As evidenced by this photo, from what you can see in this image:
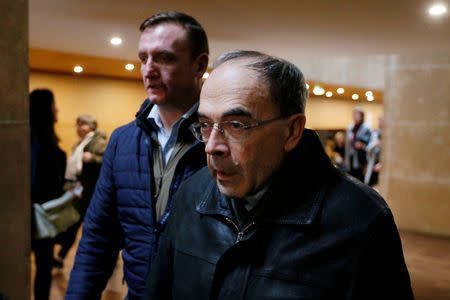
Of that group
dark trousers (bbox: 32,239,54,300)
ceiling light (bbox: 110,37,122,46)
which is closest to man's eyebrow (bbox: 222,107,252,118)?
dark trousers (bbox: 32,239,54,300)

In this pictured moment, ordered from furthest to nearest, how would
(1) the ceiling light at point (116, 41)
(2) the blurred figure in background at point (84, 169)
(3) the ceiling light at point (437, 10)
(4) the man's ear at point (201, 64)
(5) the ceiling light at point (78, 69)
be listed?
(5) the ceiling light at point (78, 69) < (1) the ceiling light at point (116, 41) < (2) the blurred figure in background at point (84, 169) < (3) the ceiling light at point (437, 10) < (4) the man's ear at point (201, 64)

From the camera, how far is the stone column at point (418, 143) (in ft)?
22.1

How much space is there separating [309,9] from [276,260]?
3.42m

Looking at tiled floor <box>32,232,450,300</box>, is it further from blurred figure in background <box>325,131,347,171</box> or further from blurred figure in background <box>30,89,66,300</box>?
blurred figure in background <box>325,131,347,171</box>

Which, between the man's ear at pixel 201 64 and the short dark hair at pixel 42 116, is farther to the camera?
the short dark hair at pixel 42 116

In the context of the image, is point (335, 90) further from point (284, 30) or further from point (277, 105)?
point (277, 105)

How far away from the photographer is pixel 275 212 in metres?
1.19

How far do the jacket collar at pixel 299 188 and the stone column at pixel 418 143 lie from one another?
20.3 feet

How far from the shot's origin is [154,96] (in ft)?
5.73

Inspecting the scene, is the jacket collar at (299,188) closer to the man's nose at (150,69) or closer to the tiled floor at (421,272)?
the man's nose at (150,69)

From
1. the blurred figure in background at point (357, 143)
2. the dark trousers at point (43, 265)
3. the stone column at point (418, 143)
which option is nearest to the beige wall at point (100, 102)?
the blurred figure in background at point (357, 143)

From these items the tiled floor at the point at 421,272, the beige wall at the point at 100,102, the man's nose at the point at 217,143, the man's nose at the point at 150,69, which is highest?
the beige wall at the point at 100,102

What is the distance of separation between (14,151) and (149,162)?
119 cm

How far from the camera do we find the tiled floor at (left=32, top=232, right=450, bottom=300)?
449 cm
